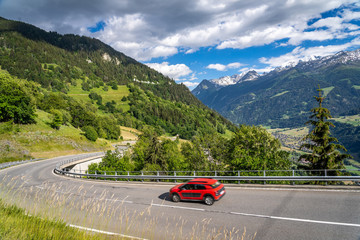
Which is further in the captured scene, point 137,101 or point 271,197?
point 137,101

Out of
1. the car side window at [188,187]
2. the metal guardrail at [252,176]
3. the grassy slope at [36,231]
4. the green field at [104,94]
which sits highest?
the green field at [104,94]

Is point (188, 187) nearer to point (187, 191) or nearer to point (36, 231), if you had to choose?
point (187, 191)

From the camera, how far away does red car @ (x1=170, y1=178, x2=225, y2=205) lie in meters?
12.9

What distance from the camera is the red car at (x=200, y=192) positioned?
12.9 meters

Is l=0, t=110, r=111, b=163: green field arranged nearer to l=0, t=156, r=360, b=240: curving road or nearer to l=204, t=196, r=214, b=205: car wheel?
l=0, t=156, r=360, b=240: curving road

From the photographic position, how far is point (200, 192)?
13.3 m

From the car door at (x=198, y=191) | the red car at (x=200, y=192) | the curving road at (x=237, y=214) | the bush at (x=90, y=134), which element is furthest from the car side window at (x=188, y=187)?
the bush at (x=90, y=134)

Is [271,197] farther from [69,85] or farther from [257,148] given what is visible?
[69,85]

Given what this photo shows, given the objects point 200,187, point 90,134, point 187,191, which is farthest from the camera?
point 90,134

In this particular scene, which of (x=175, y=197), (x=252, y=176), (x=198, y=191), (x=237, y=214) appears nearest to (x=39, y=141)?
(x=175, y=197)

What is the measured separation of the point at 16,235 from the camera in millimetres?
4168

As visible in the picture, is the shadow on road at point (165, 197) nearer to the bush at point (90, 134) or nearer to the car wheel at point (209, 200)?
the car wheel at point (209, 200)

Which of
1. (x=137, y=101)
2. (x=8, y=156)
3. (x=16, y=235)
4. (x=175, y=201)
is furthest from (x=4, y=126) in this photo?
(x=137, y=101)

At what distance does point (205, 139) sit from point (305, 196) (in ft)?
88.5
